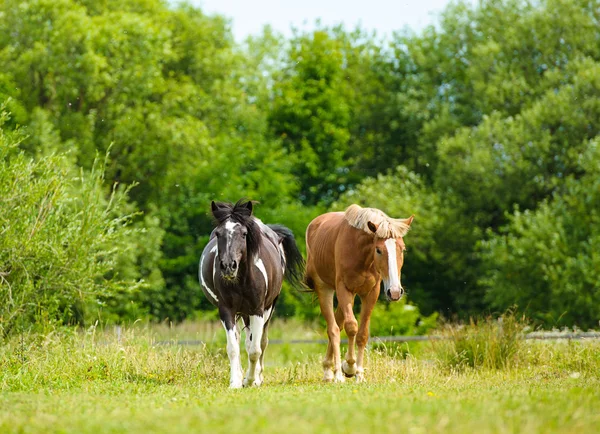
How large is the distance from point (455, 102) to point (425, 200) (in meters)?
5.95

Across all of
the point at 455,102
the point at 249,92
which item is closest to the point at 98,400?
the point at 455,102

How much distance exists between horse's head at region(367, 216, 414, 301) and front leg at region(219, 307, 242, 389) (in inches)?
84.9

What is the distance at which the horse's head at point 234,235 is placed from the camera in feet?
39.0

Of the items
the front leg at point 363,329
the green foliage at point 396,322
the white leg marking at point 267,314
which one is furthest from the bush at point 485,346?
the green foliage at point 396,322

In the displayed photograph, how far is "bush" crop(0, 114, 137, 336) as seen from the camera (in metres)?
16.3

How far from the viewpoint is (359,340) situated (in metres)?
13.4

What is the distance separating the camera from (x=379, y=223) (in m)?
12.9

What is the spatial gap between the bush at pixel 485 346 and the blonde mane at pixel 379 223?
3.58 metres

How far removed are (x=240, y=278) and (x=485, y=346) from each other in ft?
17.7

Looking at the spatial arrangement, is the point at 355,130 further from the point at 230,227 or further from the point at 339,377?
the point at 230,227

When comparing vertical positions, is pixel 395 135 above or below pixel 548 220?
above

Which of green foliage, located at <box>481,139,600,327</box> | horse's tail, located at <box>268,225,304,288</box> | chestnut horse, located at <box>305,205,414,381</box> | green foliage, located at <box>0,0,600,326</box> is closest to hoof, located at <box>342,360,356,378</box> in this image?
Answer: chestnut horse, located at <box>305,205,414,381</box>

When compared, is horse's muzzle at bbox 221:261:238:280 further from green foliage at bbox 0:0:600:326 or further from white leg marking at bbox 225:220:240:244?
green foliage at bbox 0:0:600:326

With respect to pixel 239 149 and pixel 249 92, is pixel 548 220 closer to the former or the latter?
pixel 239 149
